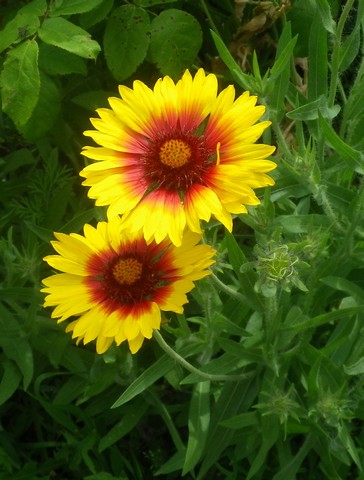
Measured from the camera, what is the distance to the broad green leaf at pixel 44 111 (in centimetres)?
192

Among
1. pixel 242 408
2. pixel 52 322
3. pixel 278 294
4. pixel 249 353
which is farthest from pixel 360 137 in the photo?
pixel 52 322

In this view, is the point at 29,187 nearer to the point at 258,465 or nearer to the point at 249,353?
the point at 249,353

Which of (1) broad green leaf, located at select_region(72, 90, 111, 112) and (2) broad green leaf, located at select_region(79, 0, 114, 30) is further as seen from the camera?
(1) broad green leaf, located at select_region(72, 90, 111, 112)

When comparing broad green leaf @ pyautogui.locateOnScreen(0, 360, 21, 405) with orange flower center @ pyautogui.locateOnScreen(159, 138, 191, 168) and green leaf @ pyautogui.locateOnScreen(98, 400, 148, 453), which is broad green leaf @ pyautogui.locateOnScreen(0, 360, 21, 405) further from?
orange flower center @ pyautogui.locateOnScreen(159, 138, 191, 168)

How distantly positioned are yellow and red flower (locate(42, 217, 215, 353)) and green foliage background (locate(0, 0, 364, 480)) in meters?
0.14

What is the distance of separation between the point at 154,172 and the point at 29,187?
874 millimetres

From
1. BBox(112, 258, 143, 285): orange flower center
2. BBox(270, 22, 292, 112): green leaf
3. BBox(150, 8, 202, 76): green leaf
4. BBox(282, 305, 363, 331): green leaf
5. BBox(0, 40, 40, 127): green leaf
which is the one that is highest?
BBox(0, 40, 40, 127): green leaf

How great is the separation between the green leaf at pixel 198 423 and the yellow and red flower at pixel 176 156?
64 centimetres

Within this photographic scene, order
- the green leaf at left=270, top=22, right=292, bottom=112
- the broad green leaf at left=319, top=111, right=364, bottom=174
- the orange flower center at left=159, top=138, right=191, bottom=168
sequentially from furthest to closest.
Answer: the green leaf at left=270, top=22, right=292, bottom=112
the broad green leaf at left=319, top=111, right=364, bottom=174
the orange flower center at left=159, top=138, right=191, bottom=168

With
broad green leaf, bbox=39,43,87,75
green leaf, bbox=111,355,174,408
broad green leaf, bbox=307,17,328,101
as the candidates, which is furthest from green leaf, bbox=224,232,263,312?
broad green leaf, bbox=39,43,87,75

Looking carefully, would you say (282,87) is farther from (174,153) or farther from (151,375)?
(151,375)

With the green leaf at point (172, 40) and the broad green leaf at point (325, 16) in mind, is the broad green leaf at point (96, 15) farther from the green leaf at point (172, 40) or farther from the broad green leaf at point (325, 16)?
the broad green leaf at point (325, 16)

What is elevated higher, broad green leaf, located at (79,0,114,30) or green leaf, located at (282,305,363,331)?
broad green leaf, located at (79,0,114,30)

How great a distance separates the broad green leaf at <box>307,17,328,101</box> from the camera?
1825 millimetres
